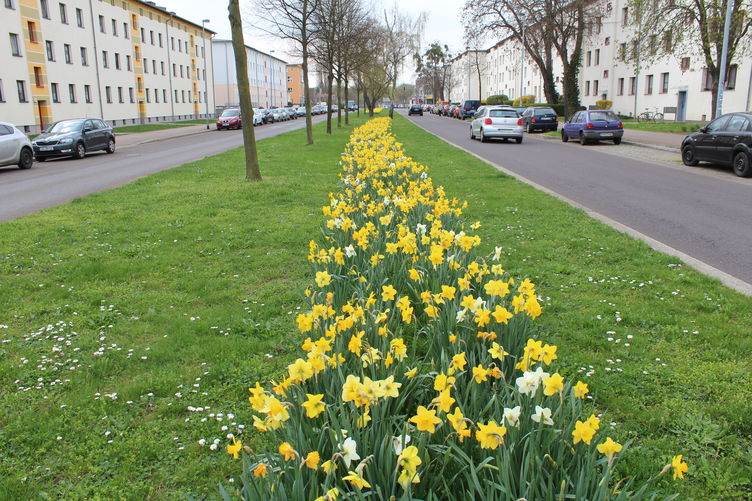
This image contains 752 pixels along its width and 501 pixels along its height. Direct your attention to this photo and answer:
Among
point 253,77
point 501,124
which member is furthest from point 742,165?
point 253,77

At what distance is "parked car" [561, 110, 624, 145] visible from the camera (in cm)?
2577

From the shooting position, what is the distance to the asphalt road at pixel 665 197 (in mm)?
7523

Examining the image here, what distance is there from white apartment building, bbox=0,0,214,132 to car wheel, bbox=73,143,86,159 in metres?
16.4

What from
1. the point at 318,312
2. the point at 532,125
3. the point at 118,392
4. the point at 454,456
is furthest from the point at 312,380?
the point at 532,125

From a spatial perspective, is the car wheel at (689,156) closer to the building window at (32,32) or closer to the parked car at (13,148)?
the parked car at (13,148)

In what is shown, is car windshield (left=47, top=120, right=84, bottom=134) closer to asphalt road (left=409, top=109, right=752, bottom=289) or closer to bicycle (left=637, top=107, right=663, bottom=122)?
asphalt road (left=409, top=109, right=752, bottom=289)

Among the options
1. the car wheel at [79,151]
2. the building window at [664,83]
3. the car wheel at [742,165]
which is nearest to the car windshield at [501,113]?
the car wheel at [742,165]

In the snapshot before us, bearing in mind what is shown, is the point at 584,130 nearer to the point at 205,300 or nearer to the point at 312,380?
the point at 205,300

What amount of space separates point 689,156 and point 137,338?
1722cm

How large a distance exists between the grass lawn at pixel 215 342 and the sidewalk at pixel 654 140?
17.3m

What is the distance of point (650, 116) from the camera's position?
151ft

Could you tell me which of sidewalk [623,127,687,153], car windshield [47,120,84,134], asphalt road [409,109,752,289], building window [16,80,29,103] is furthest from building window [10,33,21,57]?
sidewalk [623,127,687,153]

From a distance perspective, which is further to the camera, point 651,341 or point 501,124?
point 501,124

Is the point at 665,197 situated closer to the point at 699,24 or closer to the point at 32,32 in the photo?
the point at 699,24
